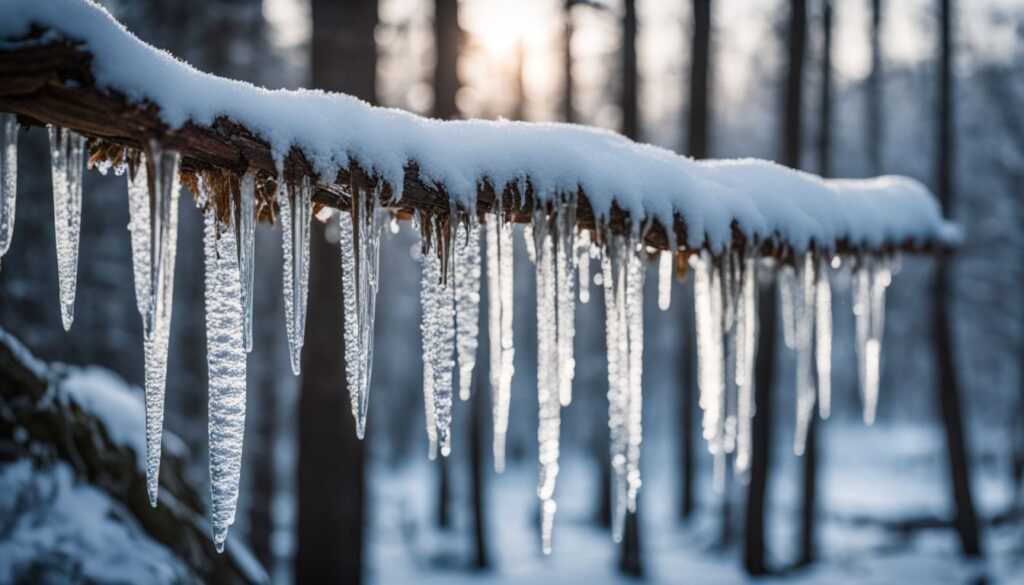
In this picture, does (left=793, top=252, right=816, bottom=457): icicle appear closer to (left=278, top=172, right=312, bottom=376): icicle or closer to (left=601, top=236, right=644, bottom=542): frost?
(left=601, top=236, right=644, bottom=542): frost

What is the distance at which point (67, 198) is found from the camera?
7.41 feet

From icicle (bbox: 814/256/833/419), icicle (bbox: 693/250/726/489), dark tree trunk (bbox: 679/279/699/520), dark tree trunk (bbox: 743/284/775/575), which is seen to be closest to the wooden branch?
icicle (bbox: 693/250/726/489)

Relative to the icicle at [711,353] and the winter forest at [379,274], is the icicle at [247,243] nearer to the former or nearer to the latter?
the winter forest at [379,274]

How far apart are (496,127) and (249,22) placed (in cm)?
977

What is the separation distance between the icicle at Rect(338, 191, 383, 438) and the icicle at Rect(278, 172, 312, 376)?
0.15 metres

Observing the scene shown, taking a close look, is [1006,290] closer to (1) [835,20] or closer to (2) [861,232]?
(1) [835,20]

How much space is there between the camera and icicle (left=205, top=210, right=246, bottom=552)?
2457 millimetres

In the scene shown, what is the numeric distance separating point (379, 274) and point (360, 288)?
3.25 metres

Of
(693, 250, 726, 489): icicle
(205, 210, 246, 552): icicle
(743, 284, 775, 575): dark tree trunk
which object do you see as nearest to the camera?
(205, 210, 246, 552): icicle

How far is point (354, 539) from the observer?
5000mm

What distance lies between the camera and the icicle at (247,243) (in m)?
2.15

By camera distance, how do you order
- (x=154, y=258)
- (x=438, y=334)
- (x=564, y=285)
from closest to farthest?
(x=154, y=258) < (x=438, y=334) < (x=564, y=285)

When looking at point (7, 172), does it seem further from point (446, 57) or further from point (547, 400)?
point (446, 57)

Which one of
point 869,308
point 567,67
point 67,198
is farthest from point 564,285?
point 567,67
